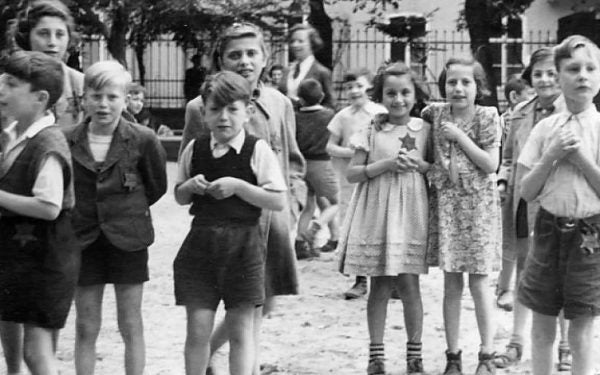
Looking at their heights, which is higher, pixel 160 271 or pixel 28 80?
pixel 28 80

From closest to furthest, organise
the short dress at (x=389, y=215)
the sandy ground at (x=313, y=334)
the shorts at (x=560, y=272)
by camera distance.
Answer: the shorts at (x=560, y=272) → the short dress at (x=389, y=215) → the sandy ground at (x=313, y=334)

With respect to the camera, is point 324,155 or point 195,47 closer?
point 324,155

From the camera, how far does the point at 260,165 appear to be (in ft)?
17.5

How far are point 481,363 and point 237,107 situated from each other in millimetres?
2202

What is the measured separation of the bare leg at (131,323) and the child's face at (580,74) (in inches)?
89.1

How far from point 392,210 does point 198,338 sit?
166cm

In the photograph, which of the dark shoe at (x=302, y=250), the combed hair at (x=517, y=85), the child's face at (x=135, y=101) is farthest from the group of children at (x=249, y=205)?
the child's face at (x=135, y=101)

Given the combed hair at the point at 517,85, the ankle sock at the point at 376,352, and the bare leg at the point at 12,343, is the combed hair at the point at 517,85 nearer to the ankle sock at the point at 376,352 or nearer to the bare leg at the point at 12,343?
the ankle sock at the point at 376,352

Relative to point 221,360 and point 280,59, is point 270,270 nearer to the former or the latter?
point 221,360

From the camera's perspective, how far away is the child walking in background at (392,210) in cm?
647

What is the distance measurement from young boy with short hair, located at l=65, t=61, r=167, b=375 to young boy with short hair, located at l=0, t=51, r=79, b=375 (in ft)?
1.17

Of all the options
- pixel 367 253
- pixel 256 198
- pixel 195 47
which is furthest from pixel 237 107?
pixel 195 47

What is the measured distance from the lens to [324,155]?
35.4 feet

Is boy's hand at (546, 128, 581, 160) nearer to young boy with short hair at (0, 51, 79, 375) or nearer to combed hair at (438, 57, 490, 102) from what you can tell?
combed hair at (438, 57, 490, 102)
